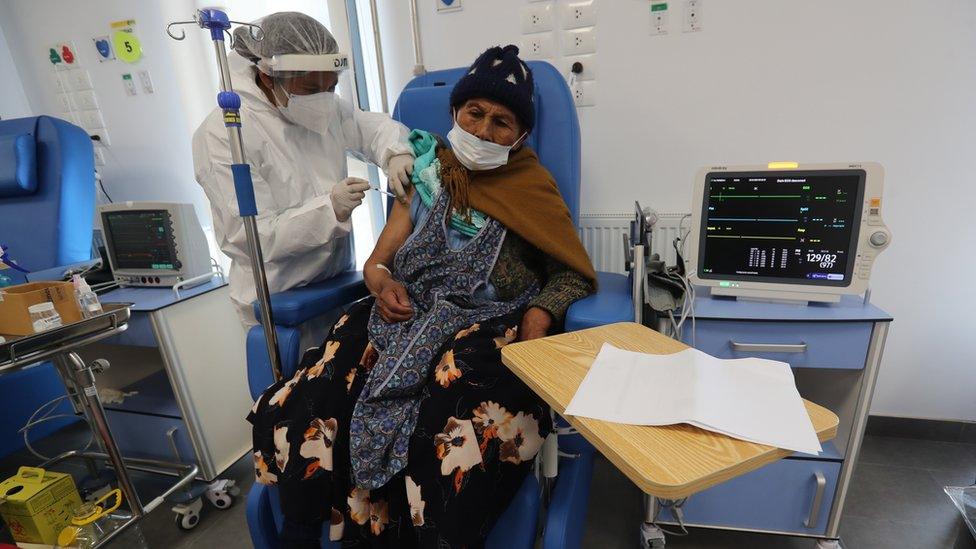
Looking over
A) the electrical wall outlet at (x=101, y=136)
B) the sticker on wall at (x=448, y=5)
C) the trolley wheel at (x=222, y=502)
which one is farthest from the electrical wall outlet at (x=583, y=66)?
the electrical wall outlet at (x=101, y=136)

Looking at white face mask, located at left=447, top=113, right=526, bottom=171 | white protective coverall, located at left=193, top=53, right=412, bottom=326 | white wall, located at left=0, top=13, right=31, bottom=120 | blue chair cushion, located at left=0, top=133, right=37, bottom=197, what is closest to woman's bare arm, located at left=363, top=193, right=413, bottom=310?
white protective coverall, located at left=193, top=53, right=412, bottom=326

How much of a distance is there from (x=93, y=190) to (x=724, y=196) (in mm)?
2464

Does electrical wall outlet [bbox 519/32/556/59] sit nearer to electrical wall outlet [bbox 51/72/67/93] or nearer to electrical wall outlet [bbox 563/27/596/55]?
electrical wall outlet [bbox 563/27/596/55]

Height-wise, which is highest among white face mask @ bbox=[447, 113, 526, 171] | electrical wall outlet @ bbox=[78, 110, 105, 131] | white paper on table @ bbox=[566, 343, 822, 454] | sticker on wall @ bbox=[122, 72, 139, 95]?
sticker on wall @ bbox=[122, 72, 139, 95]

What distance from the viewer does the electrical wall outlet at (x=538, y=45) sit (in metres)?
1.57

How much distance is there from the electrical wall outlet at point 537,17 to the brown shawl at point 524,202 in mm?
639

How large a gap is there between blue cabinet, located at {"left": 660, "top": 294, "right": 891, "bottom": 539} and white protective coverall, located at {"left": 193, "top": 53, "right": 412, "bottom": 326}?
102 centimetres

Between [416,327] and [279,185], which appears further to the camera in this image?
[279,185]

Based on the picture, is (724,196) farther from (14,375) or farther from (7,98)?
(7,98)

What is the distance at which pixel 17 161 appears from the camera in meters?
1.71

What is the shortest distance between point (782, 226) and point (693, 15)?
0.80 m

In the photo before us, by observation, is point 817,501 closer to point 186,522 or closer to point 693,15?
point 693,15

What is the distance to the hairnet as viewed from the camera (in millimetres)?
1147

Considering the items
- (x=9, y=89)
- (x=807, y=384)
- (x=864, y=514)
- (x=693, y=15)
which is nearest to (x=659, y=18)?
(x=693, y=15)
